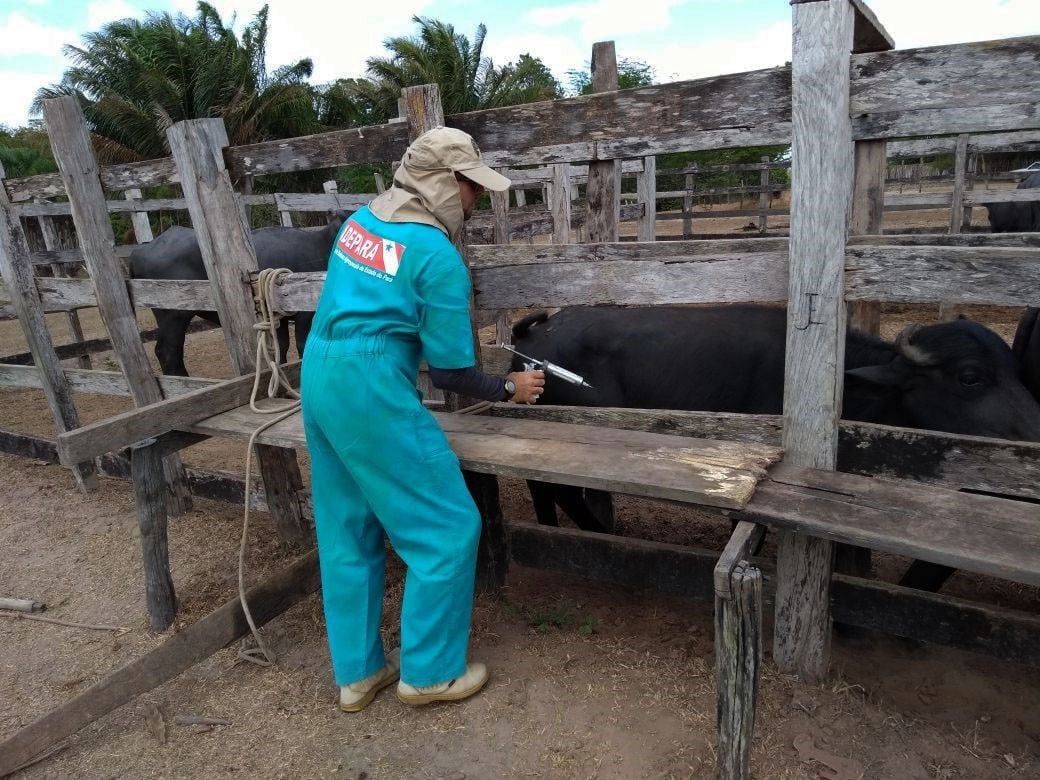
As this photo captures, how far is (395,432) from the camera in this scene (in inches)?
105

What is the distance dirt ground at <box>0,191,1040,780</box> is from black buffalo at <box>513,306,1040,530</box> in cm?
93

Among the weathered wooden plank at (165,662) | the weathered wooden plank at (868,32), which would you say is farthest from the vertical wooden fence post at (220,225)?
the weathered wooden plank at (868,32)

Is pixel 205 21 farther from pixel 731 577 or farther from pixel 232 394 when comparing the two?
pixel 731 577

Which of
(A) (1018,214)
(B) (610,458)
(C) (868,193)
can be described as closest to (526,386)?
(B) (610,458)

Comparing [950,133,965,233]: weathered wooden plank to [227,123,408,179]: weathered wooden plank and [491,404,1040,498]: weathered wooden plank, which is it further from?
[227,123,408,179]: weathered wooden plank

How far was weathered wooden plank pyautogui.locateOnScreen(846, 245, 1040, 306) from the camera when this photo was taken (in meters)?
2.30

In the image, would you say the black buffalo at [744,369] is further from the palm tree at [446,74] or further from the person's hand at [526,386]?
the palm tree at [446,74]

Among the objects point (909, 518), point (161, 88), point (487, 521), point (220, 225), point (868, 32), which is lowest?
point (487, 521)

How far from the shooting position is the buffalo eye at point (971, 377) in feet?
11.1

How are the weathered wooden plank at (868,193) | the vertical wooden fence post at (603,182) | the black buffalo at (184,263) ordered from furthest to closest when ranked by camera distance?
the black buffalo at (184,263)
the vertical wooden fence post at (603,182)
the weathered wooden plank at (868,193)

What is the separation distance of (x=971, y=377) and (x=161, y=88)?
25.2 m

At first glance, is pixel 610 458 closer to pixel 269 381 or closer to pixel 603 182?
pixel 269 381

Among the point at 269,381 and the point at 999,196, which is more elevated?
the point at 999,196

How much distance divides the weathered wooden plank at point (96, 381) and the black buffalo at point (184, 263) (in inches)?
54.7
